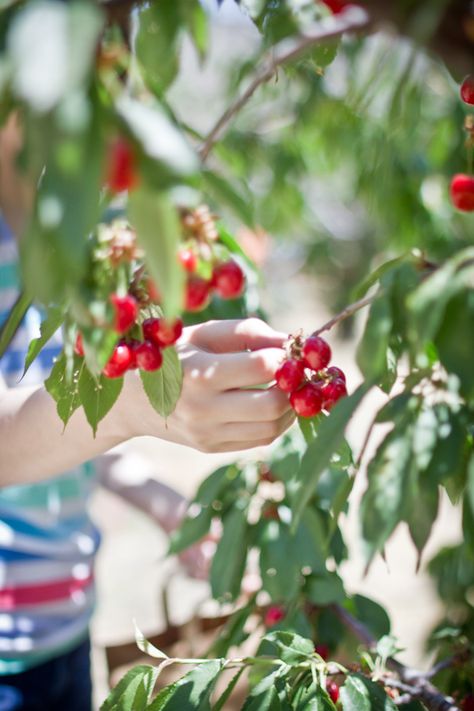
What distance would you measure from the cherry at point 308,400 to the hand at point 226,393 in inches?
2.0

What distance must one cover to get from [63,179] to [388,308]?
25cm

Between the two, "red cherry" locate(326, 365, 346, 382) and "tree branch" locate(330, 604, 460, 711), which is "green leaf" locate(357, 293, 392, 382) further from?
"tree branch" locate(330, 604, 460, 711)

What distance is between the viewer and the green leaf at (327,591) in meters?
1.14

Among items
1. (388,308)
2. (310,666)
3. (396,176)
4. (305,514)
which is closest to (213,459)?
(396,176)

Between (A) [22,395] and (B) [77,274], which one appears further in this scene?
(A) [22,395]

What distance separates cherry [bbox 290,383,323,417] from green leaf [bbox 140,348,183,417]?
9cm

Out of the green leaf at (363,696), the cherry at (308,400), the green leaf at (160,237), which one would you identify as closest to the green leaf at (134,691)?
the green leaf at (363,696)

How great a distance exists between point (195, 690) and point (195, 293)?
38 centimetres

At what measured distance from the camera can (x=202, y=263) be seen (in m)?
0.54

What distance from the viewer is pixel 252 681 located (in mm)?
917

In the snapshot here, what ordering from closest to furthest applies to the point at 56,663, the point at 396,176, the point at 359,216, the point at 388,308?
1. the point at 388,308
2. the point at 56,663
3. the point at 396,176
4. the point at 359,216

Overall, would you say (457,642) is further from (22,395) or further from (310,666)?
(22,395)

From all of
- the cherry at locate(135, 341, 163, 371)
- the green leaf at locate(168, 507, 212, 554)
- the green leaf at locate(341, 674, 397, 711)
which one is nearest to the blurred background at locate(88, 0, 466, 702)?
the green leaf at locate(168, 507, 212, 554)

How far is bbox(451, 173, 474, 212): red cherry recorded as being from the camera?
2.59 feet
